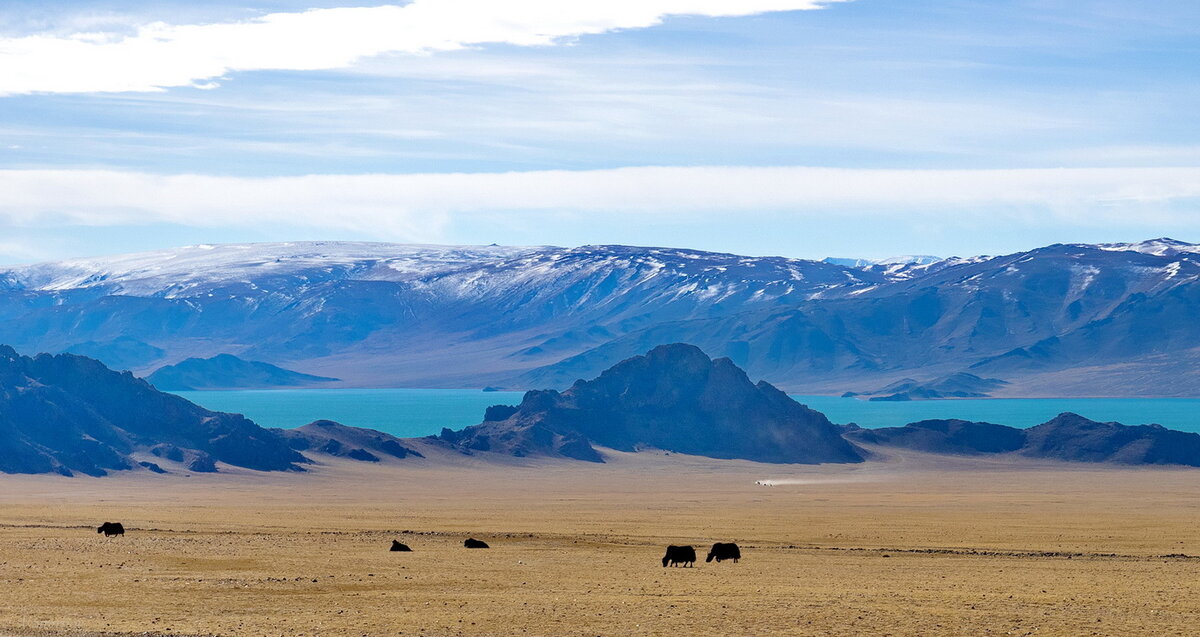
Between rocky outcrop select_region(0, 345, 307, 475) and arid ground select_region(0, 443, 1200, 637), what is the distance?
44957 millimetres

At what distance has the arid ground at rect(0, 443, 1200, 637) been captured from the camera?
3759cm

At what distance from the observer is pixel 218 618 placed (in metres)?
38.2

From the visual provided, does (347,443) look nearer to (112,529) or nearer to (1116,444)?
(1116,444)

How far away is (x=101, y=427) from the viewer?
17662cm

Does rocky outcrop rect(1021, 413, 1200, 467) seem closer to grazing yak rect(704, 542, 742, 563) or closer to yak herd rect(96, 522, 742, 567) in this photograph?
yak herd rect(96, 522, 742, 567)

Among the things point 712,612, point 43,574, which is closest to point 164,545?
point 43,574

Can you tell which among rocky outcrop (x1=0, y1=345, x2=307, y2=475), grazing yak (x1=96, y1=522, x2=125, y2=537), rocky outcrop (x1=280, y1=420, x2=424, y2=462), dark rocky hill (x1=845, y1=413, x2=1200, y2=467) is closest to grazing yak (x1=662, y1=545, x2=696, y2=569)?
grazing yak (x1=96, y1=522, x2=125, y2=537)

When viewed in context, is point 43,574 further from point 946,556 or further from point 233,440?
point 233,440

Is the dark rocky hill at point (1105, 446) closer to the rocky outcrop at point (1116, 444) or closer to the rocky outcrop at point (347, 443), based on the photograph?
the rocky outcrop at point (1116, 444)

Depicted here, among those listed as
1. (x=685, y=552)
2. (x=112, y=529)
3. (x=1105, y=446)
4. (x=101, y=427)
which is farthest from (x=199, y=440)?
(x=685, y=552)

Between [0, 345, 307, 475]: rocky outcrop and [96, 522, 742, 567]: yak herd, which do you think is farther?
Answer: [0, 345, 307, 475]: rocky outcrop

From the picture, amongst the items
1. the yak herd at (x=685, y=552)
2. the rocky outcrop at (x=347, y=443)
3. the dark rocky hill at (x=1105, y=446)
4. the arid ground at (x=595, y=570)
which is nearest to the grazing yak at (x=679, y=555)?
the yak herd at (x=685, y=552)

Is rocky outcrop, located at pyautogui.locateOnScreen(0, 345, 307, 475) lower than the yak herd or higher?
lower

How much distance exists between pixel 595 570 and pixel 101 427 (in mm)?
139419
